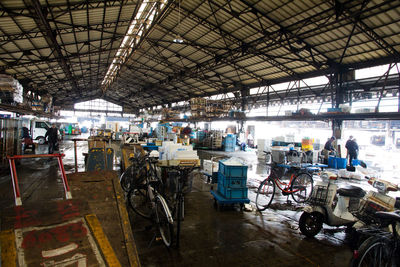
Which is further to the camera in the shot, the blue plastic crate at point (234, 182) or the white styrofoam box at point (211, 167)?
the white styrofoam box at point (211, 167)

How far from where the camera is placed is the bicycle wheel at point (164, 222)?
372cm

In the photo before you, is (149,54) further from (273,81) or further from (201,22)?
(273,81)

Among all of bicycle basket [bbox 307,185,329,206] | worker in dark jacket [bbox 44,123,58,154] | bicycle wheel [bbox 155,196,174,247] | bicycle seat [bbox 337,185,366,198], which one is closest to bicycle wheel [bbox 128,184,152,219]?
bicycle wheel [bbox 155,196,174,247]

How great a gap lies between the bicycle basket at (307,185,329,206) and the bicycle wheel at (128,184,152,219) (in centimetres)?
347

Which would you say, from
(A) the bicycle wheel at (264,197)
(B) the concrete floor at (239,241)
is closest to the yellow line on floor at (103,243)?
(B) the concrete floor at (239,241)

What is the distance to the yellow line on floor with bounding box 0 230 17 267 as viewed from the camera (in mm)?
1925

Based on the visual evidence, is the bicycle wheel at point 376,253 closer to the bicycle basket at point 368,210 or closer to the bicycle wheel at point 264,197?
the bicycle basket at point 368,210

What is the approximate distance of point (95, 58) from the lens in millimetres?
19641

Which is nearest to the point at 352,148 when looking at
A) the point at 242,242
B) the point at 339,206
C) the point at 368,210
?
the point at 339,206

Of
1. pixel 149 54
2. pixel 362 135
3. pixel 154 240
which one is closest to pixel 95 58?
pixel 149 54

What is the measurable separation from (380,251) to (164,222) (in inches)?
122

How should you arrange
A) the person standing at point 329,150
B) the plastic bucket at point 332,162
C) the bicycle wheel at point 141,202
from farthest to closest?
the person standing at point 329,150
the plastic bucket at point 332,162
the bicycle wheel at point 141,202

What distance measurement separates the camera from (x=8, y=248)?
2.03m

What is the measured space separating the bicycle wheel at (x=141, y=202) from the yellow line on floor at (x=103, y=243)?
2.31 meters
